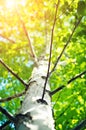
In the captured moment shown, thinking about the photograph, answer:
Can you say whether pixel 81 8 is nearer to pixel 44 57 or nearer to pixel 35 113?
pixel 35 113

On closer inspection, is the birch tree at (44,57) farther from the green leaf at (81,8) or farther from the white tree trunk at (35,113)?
the green leaf at (81,8)

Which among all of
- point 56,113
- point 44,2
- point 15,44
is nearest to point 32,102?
point 44,2

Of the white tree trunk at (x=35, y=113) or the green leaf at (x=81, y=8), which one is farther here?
the white tree trunk at (x=35, y=113)

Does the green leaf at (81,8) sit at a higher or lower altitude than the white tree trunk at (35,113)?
higher

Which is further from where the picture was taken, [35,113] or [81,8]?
[35,113]

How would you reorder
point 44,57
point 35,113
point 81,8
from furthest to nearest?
point 44,57 < point 35,113 < point 81,8

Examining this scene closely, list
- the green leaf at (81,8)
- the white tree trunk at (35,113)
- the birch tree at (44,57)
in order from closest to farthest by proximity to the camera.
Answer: the green leaf at (81,8) < the white tree trunk at (35,113) < the birch tree at (44,57)

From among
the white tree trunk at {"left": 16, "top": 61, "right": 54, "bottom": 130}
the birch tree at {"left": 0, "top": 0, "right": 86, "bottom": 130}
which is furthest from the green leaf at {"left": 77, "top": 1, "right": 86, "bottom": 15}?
the birch tree at {"left": 0, "top": 0, "right": 86, "bottom": 130}

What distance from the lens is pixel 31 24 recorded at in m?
6.09

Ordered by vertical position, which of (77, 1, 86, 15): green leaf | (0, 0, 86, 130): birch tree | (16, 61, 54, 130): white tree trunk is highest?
(77, 1, 86, 15): green leaf

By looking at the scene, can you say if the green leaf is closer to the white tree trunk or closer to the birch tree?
the white tree trunk

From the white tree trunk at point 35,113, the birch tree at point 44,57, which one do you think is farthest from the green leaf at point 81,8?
the birch tree at point 44,57

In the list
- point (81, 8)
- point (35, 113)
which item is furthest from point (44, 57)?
point (81, 8)

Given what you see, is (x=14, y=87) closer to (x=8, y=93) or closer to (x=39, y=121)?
(x=8, y=93)
